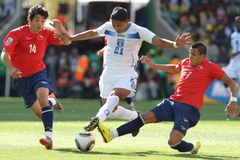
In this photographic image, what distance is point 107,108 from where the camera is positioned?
46.1ft

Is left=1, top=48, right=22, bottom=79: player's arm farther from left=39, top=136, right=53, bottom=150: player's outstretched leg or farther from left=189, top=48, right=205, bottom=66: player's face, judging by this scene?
left=189, top=48, right=205, bottom=66: player's face

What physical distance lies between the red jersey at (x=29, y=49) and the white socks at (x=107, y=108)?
1.49m

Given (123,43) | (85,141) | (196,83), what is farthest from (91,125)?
(123,43)

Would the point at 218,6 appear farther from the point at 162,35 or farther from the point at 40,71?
A: the point at 40,71

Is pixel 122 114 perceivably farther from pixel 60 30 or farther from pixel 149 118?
pixel 60 30

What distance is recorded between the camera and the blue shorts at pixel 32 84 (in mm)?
14875

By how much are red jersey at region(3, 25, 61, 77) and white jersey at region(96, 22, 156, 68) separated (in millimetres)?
871

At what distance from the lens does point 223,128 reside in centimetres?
1919

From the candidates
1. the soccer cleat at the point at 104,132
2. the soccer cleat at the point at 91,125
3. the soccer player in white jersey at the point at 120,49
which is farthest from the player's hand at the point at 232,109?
the soccer cleat at the point at 91,125

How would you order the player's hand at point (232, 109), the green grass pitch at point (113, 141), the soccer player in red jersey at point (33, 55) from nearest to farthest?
the green grass pitch at point (113, 141) < the player's hand at point (232, 109) < the soccer player in red jersey at point (33, 55)

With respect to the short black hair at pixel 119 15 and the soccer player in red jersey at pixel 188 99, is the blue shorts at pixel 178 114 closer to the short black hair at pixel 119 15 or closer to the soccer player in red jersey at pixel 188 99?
the soccer player in red jersey at pixel 188 99

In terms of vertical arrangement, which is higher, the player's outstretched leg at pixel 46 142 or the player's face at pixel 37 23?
the player's face at pixel 37 23

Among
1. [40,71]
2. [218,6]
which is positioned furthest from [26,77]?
[218,6]

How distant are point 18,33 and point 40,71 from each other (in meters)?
0.80
